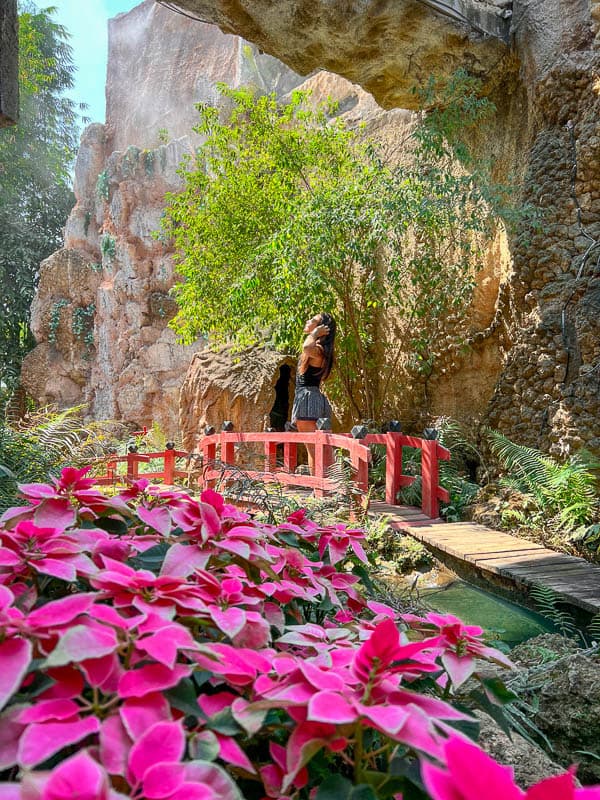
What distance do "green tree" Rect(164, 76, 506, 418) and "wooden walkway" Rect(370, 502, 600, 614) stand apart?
9.14ft

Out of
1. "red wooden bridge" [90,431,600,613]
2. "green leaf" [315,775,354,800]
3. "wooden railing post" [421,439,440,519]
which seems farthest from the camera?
"wooden railing post" [421,439,440,519]

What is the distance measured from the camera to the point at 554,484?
15.9 feet

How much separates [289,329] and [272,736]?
7.21 meters

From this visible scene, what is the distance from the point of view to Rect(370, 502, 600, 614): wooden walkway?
354cm

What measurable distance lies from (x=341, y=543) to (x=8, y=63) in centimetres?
235

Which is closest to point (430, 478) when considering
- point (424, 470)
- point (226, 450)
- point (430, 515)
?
point (424, 470)

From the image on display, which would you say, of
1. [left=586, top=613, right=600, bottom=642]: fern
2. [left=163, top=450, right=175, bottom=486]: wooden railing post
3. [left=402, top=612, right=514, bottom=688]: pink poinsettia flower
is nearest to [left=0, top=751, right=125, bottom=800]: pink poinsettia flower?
[left=402, top=612, right=514, bottom=688]: pink poinsettia flower

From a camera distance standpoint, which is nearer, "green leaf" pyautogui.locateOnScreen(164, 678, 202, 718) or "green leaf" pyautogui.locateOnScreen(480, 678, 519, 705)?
"green leaf" pyautogui.locateOnScreen(164, 678, 202, 718)

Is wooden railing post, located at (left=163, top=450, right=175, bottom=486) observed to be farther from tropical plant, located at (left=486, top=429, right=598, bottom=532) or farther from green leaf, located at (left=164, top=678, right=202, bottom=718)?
green leaf, located at (left=164, top=678, right=202, bottom=718)

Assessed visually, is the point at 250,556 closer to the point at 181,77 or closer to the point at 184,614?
the point at 184,614

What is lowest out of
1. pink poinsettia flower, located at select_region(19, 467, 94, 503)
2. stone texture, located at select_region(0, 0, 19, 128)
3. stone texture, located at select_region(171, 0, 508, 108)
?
pink poinsettia flower, located at select_region(19, 467, 94, 503)

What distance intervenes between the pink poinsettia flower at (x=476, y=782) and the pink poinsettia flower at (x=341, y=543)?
69 cm

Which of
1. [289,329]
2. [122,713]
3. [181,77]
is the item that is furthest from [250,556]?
[181,77]

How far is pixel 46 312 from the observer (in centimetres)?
1644
